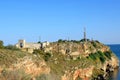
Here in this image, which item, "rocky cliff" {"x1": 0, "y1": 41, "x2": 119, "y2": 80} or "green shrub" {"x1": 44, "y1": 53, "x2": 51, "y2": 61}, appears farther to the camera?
"green shrub" {"x1": 44, "y1": 53, "x2": 51, "y2": 61}

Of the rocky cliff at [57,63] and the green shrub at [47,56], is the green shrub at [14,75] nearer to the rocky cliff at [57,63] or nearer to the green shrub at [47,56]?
the rocky cliff at [57,63]

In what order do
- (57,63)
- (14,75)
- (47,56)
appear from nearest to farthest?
(14,75) < (47,56) < (57,63)

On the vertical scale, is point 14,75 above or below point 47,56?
below

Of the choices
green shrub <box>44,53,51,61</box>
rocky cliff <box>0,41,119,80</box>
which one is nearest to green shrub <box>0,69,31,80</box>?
rocky cliff <box>0,41,119,80</box>

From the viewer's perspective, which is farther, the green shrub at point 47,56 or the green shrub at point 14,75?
the green shrub at point 47,56

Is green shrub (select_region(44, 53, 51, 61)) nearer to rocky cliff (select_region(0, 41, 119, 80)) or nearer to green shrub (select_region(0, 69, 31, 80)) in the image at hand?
rocky cliff (select_region(0, 41, 119, 80))

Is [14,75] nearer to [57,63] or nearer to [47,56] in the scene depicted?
[47,56]

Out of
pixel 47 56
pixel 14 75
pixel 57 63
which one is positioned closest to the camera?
pixel 14 75

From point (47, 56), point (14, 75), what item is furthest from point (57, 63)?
point (14, 75)

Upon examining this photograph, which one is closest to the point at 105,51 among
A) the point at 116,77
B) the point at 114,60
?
the point at 114,60

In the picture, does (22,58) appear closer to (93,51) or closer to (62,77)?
(62,77)

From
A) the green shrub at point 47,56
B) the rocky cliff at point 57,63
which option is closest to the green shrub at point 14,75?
the rocky cliff at point 57,63

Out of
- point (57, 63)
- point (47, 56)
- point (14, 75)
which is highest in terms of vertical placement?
point (47, 56)

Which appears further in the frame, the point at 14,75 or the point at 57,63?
the point at 57,63
